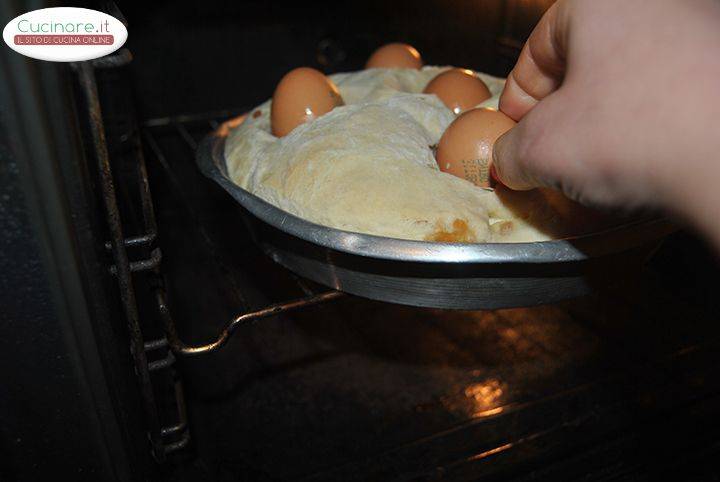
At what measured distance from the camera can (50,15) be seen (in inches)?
17.8

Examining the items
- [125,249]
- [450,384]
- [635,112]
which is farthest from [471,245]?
[450,384]

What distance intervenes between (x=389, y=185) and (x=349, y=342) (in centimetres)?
61

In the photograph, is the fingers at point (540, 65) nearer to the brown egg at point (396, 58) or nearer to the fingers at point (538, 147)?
the fingers at point (538, 147)

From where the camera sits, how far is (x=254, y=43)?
1507 millimetres

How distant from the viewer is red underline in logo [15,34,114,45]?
43 centimetres

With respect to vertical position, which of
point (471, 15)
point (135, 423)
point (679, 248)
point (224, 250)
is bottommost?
point (224, 250)

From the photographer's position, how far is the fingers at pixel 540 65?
554 millimetres

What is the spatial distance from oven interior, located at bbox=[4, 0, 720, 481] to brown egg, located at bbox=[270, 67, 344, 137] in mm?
242

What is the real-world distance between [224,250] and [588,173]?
4.14 ft

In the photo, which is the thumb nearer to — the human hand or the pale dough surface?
the human hand

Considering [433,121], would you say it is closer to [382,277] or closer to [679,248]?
[382,277]

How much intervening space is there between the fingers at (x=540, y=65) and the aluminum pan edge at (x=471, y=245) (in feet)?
0.57

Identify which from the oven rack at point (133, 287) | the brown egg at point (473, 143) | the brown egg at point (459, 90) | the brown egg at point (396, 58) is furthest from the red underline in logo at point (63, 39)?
the brown egg at point (396, 58)

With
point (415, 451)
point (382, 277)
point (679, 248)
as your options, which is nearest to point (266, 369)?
point (415, 451)
